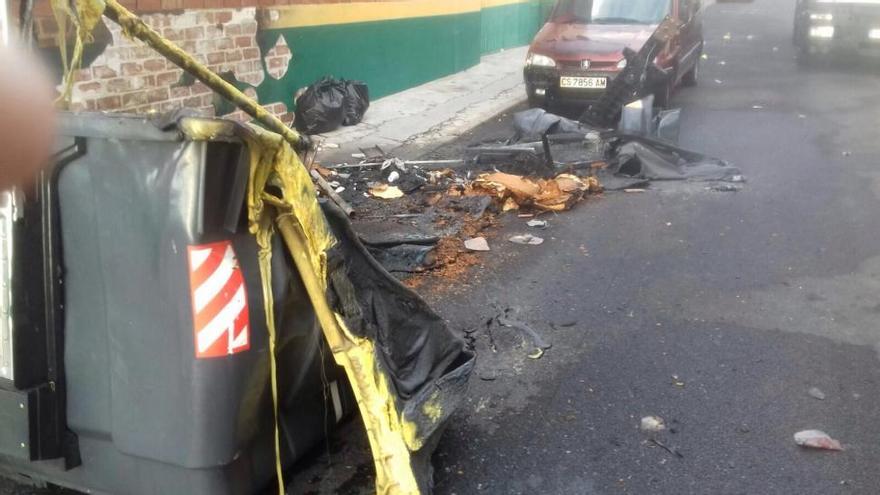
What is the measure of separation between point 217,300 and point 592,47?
351 inches

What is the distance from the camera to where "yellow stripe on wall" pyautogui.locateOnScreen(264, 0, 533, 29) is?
955 cm

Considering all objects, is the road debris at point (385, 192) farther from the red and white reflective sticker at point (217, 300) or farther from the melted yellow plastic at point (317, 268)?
the red and white reflective sticker at point (217, 300)

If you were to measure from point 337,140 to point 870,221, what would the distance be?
569 centimetres

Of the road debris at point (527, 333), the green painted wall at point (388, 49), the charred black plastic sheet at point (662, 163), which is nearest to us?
the road debris at point (527, 333)

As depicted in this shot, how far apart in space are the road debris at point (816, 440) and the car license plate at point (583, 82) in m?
7.31

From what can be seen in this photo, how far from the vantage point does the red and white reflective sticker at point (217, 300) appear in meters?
2.66

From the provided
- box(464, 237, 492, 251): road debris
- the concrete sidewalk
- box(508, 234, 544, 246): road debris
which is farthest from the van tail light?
the concrete sidewalk

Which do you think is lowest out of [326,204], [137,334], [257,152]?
[137,334]

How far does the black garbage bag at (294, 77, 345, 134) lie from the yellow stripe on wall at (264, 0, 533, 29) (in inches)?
30.1

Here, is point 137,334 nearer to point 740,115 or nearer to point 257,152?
point 257,152

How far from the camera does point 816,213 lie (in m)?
7.32

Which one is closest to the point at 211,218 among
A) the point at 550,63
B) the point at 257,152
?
the point at 257,152

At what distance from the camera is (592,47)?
35.3ft

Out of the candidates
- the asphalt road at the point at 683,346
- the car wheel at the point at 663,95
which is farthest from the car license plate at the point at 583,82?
the asphalt road at the point at 683,346
